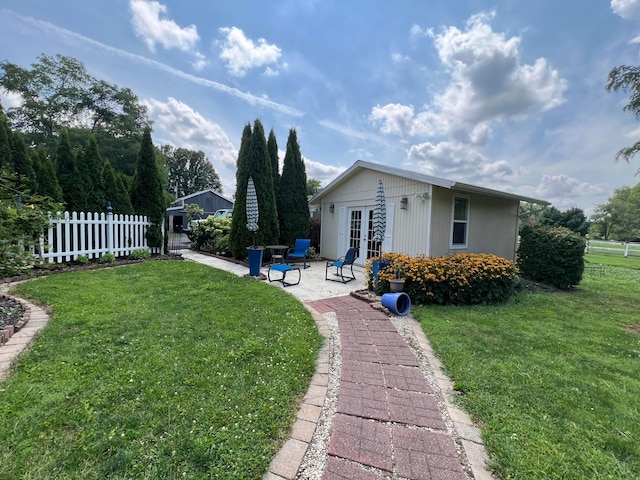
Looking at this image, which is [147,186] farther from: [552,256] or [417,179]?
[552,256]

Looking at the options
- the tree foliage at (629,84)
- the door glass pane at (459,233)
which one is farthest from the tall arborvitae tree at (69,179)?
the tree foliage at (629,84)

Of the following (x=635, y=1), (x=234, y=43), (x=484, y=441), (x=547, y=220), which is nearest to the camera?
(x=484, y=441)

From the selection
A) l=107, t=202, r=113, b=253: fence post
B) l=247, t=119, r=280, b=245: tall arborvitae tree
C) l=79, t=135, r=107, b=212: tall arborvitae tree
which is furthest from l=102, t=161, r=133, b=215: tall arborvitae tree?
l=247, t=119, r=280, b=245: tall arborvitae tree

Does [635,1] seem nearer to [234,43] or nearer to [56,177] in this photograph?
[234,43]

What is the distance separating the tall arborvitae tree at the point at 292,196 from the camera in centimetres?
1028

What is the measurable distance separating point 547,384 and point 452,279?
9.08 feet

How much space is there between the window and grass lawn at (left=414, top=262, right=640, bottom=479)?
→ 331 cm

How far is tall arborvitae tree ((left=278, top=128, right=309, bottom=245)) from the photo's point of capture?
10.3 meters

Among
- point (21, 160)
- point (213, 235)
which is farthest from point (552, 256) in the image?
point (21, 160)

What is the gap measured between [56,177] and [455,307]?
10.2m

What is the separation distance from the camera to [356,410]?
6.86ft

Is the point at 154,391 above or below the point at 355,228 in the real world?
below

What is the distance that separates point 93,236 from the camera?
756 centimetres

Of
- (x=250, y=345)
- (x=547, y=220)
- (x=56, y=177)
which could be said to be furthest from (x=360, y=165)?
(x=547, y=220)
